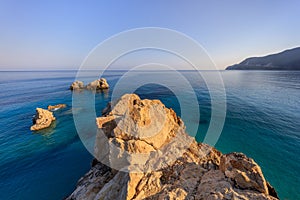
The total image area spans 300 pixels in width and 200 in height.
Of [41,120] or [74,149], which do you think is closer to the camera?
[74,149]

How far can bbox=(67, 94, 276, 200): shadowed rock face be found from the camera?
505 centimetres

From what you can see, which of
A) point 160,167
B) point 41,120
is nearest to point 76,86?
point 41,120

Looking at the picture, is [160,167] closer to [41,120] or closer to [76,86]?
[41,120]

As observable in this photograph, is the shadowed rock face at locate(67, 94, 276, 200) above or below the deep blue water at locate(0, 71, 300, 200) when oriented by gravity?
above

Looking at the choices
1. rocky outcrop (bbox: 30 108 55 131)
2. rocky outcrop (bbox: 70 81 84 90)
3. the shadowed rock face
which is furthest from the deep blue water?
rocky outcrop (bbox: 70 81 84 90)

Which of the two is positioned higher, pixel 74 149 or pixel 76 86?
pixel 76 86

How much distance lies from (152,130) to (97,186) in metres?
4.20

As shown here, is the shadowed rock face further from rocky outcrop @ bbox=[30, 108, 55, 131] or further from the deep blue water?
rocky outcrop @ bbox=[30, 108, 55, 131]

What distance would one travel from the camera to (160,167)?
6242mm

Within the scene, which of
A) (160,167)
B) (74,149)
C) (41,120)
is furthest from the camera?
(41,120)

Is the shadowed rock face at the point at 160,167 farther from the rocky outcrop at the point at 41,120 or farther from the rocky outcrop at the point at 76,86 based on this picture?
the rocky outcrop at the point at 76,86

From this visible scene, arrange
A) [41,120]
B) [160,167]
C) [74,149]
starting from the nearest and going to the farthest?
1. [160,167]
2. [74,149]
3. [41,120]

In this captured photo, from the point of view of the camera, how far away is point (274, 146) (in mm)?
14727

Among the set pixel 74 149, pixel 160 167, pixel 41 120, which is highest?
pixel 160 167
